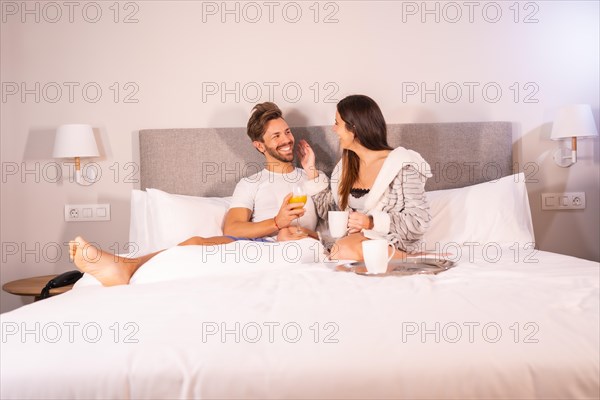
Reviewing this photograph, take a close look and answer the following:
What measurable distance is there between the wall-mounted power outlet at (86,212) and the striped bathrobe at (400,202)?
4.53 feet

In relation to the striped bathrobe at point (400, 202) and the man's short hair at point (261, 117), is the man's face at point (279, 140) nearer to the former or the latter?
the man's short hair at point (261, 117)

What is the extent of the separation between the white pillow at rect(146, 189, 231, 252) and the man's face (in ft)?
1.16

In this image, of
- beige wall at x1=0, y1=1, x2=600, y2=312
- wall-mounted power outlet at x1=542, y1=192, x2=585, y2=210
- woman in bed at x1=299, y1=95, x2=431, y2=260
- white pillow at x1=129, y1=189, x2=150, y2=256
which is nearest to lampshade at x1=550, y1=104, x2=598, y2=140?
beige wall at x1=0, y1=1, x2=600, y2=312

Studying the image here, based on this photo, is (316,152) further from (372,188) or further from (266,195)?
(372,188)

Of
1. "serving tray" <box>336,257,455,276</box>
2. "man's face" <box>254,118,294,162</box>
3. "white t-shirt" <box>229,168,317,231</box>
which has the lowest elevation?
"serving tray" <box>336,257,455,276</box>

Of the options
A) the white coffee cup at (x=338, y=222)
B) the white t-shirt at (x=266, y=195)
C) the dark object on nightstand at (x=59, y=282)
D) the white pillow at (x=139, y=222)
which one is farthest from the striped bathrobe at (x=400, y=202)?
the dark object on nightstand at (x=59, y=282)

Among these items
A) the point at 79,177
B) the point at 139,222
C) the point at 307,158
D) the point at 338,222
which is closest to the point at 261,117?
the point at 307,158

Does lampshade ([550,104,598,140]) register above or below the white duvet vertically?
above

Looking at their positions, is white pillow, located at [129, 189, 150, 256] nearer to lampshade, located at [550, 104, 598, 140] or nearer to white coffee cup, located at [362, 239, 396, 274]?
white coffee cup, located at [362, 239, 396, 274]

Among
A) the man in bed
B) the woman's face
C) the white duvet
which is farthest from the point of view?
the woman's face

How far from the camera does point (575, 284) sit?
1578 millimetres

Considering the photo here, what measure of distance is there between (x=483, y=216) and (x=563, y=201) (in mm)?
684

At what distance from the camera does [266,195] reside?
9.07 ft

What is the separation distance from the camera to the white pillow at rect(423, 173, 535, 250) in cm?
266
